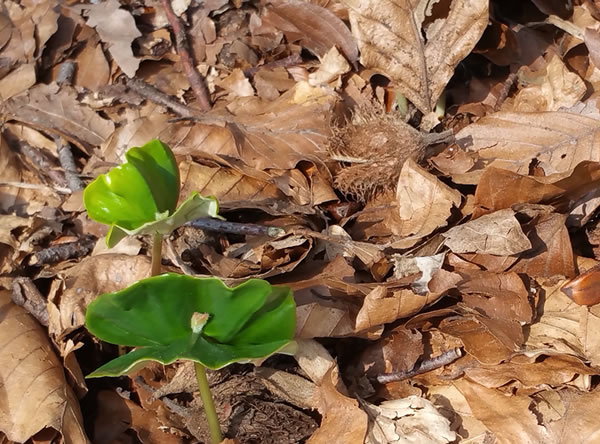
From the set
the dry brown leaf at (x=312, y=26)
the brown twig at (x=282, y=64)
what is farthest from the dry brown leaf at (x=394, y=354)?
the brown twig at (x=282, y=64)

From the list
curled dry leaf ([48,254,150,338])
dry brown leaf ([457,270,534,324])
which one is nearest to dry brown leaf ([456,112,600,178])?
dry brown leaf ([457,270,534,324])

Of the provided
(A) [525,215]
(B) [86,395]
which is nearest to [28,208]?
(B) [86,395]

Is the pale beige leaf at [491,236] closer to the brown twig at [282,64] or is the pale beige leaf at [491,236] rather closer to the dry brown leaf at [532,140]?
the dry brown leaf at [532,140]

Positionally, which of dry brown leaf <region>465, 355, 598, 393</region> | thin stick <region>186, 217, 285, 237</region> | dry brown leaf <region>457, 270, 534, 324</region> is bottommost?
dry brown leaf <region>465, 355, 598, 393</region>

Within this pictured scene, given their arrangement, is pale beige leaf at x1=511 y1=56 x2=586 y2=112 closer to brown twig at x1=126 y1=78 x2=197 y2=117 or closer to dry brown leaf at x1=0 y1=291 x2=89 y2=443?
brown twig at x1=126 y1=78 x2=197 y2=117

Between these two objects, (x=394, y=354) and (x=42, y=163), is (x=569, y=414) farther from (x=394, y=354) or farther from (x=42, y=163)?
(x=42, y=163)

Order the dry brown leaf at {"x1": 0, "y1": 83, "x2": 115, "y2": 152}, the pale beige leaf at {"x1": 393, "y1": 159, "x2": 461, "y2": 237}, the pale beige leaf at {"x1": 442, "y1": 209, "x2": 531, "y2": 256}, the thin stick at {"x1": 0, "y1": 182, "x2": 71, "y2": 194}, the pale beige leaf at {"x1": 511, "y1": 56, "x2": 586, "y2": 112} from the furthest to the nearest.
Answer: the dry brown leaf at {"x1": 0, "y1": 83, "x2": 115, "y2": 152} → the thin stick at {"x1": 0, "y1": 182, "x2": 71, "y2": 194} → the pale beige leaf at {"x1": 511, "y1": 56, "x2": 586, "y2": 112} → the pale beige leaf at {"x1": 393, "y1": 159, "x2": 461, "y2": 237} → the pale beige leaf at {"x1": 442, "y1": 209, "x2": 531, "y2": 256}
